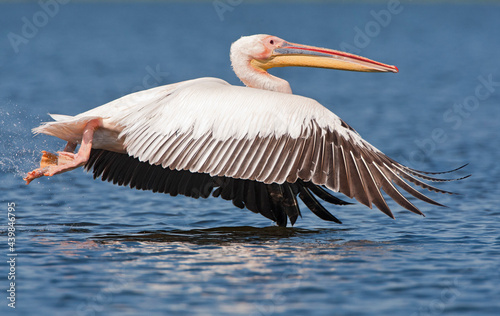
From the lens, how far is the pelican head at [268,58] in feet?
27.3

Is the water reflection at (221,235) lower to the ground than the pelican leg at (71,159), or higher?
lower

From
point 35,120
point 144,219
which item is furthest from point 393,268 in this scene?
point 35,120

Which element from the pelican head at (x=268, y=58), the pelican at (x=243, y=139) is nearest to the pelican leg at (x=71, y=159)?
the pelican at (x=243, y=139)

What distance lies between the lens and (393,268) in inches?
258

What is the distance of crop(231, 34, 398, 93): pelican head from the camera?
834 cm

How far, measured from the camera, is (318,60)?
27.3 feet

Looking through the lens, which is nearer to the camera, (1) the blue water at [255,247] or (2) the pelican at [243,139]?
(1) the blue water at [255,247]

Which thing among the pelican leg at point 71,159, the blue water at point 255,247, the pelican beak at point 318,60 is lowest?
the blue water at point 255,247

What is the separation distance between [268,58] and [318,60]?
606mm

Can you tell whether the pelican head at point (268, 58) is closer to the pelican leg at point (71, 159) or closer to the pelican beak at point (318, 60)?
the pelican beak at point (318, 60)

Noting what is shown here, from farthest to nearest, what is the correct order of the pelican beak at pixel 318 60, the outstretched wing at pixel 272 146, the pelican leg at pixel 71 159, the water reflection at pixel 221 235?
the pelican beak at pixel 318 60 < the water reflection at pixel 221 235 < the pelican leg at pixel 71 159 < the outstretched wing at pixel 272 146

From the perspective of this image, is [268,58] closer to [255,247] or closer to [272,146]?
[272,146]

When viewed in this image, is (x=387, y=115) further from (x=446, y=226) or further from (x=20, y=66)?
(x=20, y=66)

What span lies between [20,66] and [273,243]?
22332 mm
